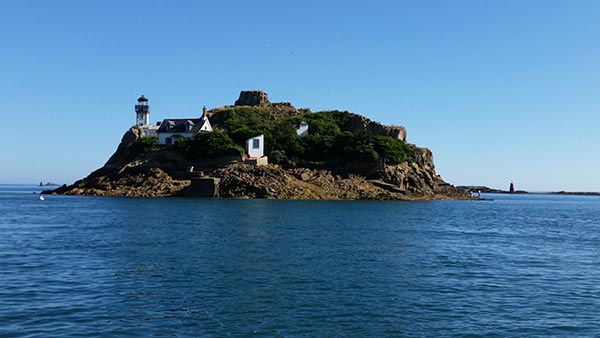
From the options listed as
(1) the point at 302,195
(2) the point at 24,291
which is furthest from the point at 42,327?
(1) the point at 302,195

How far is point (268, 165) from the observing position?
110812 mm

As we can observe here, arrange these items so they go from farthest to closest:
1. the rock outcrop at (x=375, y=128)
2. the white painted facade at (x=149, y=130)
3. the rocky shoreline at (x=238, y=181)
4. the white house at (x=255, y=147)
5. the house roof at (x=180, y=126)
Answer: the white painted facade at (x=149, y=130), the rock outcrop at (x=375, y=128), the house roof at (x=180, y=126), the white house at (x=255, y=147), the rocky shoreline at (x=238, y=181)

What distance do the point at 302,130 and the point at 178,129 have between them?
101 feet

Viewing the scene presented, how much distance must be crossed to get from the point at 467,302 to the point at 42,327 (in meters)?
16.3

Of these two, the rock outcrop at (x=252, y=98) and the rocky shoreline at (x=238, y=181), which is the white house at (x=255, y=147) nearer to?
the rocky shoreline at (x=238, y=181)

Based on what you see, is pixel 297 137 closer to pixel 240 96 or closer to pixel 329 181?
pixel 329 181

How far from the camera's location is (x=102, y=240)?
1532 inches

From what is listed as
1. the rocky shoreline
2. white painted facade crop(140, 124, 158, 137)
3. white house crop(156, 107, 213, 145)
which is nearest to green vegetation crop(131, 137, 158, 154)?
the rocky shoreline

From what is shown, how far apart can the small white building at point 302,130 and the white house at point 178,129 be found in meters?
22.8

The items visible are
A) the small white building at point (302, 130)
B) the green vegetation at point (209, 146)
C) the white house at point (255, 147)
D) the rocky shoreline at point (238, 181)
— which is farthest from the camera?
the small white building at point (302, 130)

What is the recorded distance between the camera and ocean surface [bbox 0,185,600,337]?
1791 centimetres

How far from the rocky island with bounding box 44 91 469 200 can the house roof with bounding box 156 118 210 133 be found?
0.24 metres

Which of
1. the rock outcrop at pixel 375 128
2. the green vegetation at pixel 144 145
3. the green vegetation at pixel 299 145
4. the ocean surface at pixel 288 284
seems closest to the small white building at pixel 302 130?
the green vegetation at pixel 299 145

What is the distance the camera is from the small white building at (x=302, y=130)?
12966 cm
